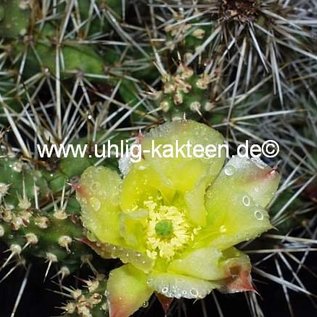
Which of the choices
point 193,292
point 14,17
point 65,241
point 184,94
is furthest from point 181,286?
point 14,17

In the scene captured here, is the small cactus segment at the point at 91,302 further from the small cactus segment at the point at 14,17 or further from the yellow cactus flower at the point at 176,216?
the small cactus segment at the point at 14,17

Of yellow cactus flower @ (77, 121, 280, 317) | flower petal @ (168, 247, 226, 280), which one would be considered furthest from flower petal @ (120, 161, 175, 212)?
flower petal @ (168, 247, 226, 280)

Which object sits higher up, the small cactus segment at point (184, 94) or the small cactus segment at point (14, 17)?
the small cactus segment at point (14, 17)

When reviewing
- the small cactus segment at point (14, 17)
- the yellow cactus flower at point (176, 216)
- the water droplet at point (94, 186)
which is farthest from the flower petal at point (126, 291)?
the small cactus segment at point (14, 17)

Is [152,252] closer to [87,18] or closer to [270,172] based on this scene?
[270,172]

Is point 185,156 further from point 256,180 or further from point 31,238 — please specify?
point 31,238
